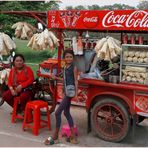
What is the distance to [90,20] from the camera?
5.48m

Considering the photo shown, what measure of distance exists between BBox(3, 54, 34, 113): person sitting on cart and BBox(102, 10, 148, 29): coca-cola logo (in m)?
1.88

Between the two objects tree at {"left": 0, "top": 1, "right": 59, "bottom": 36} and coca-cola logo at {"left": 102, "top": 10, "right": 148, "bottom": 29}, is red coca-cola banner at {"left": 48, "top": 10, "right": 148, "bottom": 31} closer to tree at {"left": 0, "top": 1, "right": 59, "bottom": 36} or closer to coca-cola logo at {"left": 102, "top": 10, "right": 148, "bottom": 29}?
coca-cola logo at {"left": 102, "top": 10, "right": 148, "bottom": 29}

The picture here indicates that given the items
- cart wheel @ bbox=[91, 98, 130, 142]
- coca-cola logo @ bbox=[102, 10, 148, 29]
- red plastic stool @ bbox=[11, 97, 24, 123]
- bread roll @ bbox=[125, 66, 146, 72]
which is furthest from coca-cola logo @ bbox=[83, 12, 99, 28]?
red plastic stool @ bbox=[11, 97, 24, 123]

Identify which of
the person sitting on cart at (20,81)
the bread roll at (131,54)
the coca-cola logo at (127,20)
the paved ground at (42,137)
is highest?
the coca-cola logo at (127,20)

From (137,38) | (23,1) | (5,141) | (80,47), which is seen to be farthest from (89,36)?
(23,1)

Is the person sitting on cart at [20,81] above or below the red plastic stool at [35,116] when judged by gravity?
above

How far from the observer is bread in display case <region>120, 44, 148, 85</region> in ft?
17.0

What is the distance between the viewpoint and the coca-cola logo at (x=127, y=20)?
198 inches

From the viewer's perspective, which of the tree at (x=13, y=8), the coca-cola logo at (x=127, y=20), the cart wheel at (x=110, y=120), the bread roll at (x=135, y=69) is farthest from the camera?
the tree at (x=13, y=8)

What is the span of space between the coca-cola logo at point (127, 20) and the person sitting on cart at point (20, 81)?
6.18 ft

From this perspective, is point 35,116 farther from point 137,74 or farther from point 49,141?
point 137,74

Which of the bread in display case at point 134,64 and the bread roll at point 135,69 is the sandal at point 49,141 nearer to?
the bread in display case at point 134,64

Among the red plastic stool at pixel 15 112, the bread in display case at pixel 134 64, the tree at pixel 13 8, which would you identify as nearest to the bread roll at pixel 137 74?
the bread in display case at pixel 134 64

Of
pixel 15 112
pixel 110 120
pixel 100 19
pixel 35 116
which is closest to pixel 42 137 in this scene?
pixel 35 116
